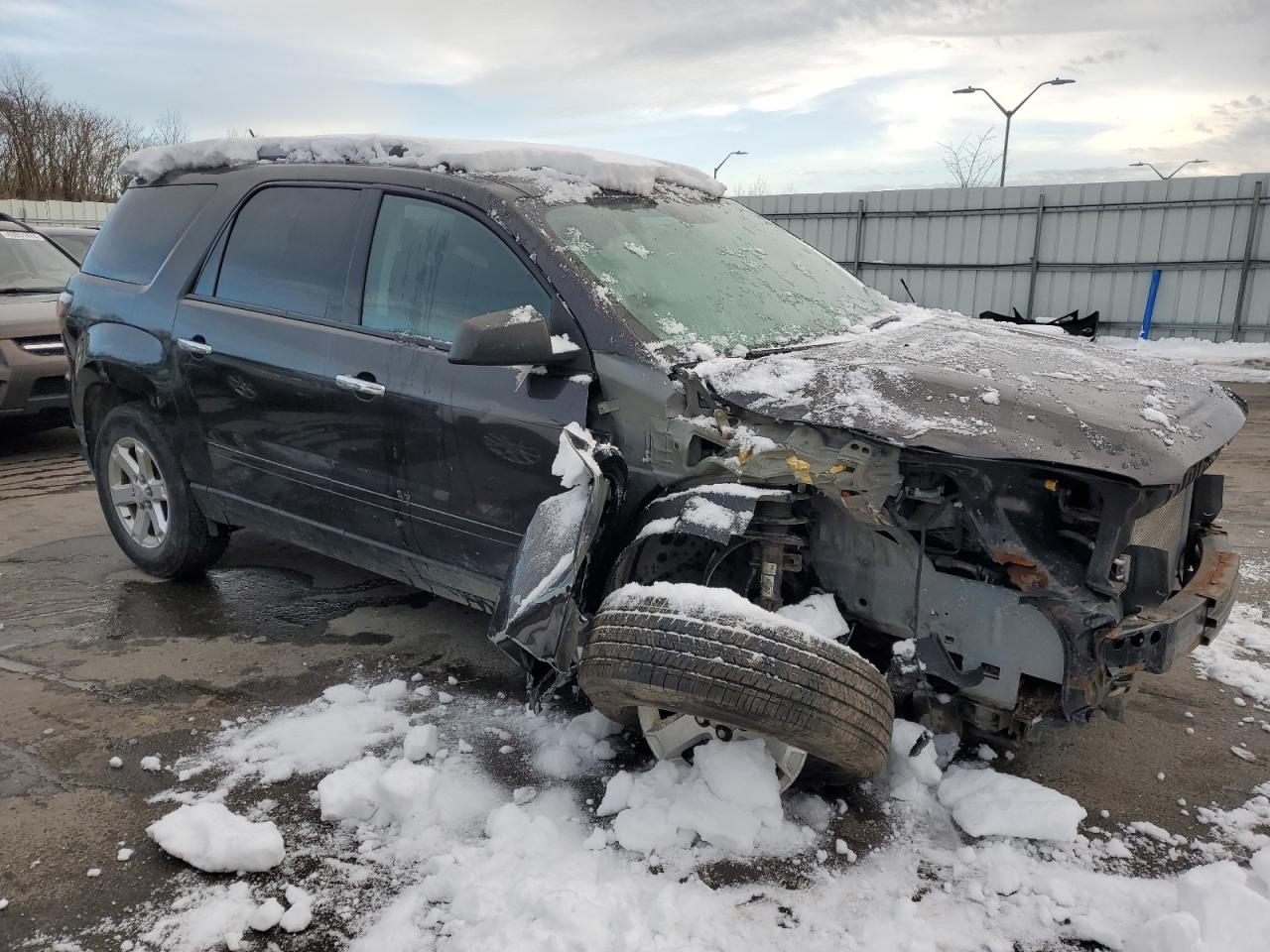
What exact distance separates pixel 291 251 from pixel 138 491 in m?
1.53

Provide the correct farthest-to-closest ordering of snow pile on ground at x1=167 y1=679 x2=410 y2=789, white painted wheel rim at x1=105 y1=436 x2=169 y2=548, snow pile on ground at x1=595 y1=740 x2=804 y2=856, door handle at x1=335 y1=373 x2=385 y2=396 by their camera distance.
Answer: white painted wheel rim at x1=105 y1=436 x2=169 y2=548, door handle at x1=335 y1=373 x2=385 y2=396, snow pile on ground at x1=167 y1=679 x2=410 y2=789, snow pile on ground at x1=595 y1=740 x2=804 y2=856

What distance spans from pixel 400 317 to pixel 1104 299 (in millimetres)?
15890

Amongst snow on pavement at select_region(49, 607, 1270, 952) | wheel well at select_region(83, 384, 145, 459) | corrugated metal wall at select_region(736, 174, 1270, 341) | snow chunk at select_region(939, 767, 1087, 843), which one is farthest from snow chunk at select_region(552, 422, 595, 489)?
corrugated metal wall at select_region(736, 174, 1270, 341)

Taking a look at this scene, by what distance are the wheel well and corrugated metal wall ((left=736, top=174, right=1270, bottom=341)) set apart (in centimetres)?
1353

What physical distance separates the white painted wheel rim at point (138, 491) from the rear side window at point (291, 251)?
961mm

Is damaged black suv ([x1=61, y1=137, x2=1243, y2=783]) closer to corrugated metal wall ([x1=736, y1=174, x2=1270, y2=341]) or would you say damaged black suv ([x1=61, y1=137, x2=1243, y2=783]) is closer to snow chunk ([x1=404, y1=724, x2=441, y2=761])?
snow chunk ([x1=404, y1=724, x2=441, y2=761])

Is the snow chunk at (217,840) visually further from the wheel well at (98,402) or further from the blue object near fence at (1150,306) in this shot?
the blue object near fence at (1150,306)

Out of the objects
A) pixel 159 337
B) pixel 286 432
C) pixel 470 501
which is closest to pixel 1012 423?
pixel 470 501

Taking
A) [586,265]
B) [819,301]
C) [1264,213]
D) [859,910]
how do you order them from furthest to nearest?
[1264,213]
[819,301]
[586,265]
[859,910]

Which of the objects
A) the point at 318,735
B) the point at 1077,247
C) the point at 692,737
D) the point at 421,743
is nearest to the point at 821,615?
the point at 692,737

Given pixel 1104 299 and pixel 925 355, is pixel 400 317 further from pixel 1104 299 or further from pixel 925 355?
pixel 1104 299

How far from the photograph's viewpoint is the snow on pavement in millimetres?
2211

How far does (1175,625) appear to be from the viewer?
2457 mm

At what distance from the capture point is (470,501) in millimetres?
3168
